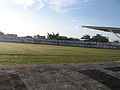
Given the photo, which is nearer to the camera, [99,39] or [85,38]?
[99,39]

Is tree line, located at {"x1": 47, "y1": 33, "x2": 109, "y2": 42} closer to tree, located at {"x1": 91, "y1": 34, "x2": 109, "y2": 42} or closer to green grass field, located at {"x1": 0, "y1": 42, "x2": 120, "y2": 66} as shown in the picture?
tree, located at {"x1": 91, "y1": 34, "x2": 109, "y2": 42}

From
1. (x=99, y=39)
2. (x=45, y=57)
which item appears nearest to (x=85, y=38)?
(x=99, y=39)

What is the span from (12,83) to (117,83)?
382 centimetres

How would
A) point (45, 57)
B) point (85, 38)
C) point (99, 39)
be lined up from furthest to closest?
point (85, 38) < point (99, 39) < point (45, 57)

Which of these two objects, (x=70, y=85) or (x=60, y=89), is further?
(x=70, y=85)

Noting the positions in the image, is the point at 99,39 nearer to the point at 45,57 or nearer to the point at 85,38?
the point at 85,38

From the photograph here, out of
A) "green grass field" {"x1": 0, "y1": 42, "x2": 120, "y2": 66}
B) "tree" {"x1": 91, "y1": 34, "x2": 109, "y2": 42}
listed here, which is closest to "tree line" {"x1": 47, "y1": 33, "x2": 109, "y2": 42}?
"tree" {"x1": 91, "y1": 34, "x2": 109, "y2": 42}

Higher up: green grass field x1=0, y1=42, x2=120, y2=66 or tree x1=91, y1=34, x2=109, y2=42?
tree x1=91, y1=34, x2=109, y2=42

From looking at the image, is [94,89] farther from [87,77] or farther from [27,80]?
[27,80]

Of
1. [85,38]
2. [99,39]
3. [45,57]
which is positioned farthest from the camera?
[85,38]

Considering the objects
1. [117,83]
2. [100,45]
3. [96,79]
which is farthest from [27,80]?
[100,45]

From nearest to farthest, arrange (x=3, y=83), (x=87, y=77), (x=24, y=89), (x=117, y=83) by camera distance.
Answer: (x=24, y=89)
(x=3, y=83)
(x=117, y=83)
(x=87, y=77)

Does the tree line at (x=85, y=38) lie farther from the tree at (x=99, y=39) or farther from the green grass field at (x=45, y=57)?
the green grass field at (x=45, y=57)

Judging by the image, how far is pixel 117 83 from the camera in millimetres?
4910
